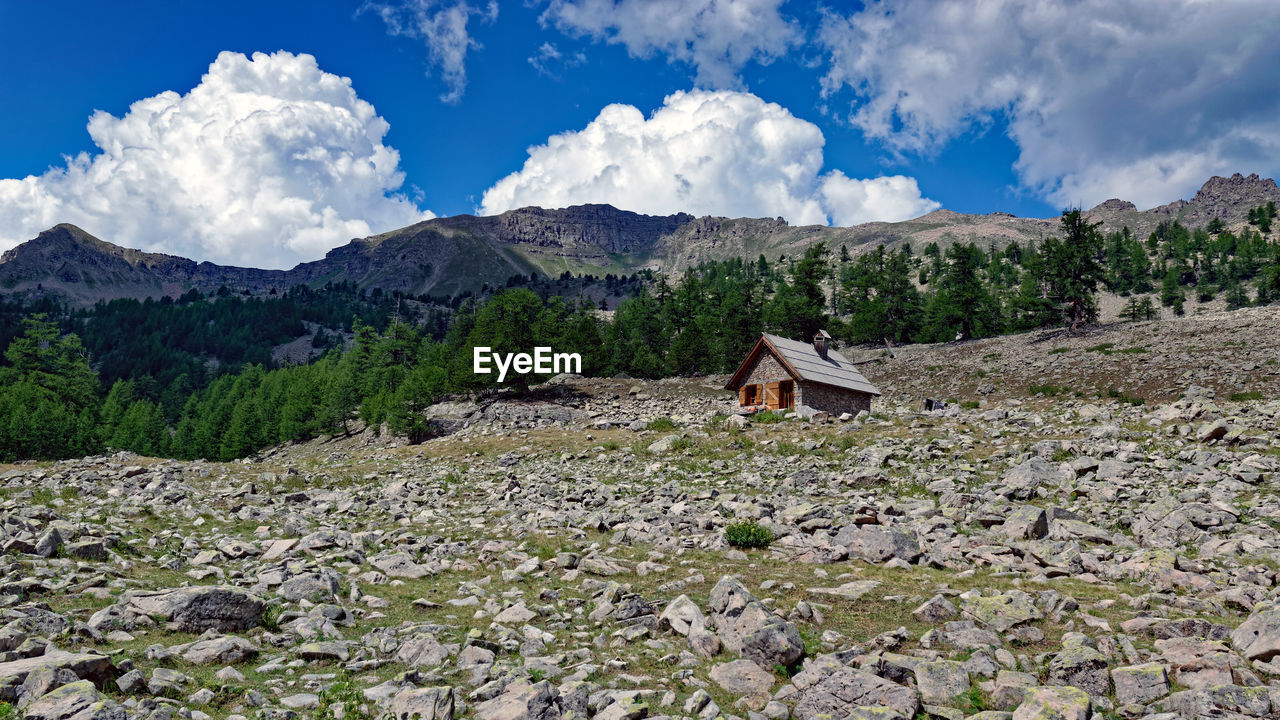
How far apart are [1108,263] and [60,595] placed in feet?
639

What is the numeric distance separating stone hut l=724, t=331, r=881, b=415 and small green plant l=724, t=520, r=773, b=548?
71.8ft

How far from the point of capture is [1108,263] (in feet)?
508

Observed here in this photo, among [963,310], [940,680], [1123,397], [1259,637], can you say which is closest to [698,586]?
[940,680]

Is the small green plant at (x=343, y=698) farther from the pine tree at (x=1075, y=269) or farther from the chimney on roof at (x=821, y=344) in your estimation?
the pine tree at (x=1075, y=269)

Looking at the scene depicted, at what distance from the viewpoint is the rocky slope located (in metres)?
6.80

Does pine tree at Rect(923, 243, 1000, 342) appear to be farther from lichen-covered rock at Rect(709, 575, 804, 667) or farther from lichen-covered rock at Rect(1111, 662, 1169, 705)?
lichen-covered rock at Rect(1111, 662, 1169, 705)

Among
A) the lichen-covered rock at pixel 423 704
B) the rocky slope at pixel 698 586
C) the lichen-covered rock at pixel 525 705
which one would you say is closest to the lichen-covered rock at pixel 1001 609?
the rocky slope at pixel 698 586

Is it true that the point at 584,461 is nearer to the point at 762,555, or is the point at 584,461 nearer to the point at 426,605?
the point at 762,555

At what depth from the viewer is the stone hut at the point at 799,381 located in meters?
38.2

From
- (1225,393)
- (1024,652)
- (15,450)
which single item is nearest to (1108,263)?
(1225,393)

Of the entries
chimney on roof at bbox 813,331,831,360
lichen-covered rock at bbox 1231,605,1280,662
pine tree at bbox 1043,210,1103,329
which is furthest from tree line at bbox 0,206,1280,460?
lichen-covered rock at bbox 1231,605,1280,662

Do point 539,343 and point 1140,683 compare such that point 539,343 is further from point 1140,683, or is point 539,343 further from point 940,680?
point 1140,683

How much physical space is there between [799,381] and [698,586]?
2797 cm

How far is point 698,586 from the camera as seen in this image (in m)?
11.5
